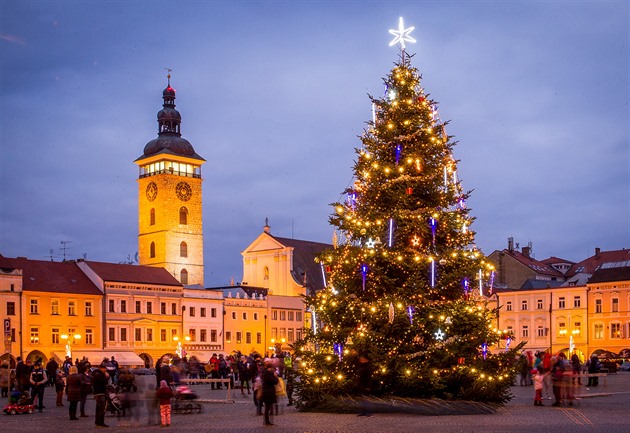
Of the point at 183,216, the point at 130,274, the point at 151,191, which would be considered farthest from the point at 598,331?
the point at 151,191

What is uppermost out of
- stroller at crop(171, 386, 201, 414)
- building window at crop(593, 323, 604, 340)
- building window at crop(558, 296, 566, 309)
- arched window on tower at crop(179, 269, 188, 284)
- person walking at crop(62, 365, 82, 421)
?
arched window on tower at crop(179, 269, 188, 284)

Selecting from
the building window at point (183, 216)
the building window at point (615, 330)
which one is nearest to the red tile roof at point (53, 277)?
the building window at point (183, 216)

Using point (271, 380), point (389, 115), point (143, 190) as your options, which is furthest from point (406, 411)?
point (143, 190)

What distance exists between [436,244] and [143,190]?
90795mm

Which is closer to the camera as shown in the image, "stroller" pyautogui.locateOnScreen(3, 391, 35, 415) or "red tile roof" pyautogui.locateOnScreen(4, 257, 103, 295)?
"stroller" pyautogui.locateOnScreen(3, 391, 35, 415)

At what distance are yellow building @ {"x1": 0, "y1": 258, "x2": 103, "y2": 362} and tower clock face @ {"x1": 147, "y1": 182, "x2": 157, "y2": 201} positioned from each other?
30.2 meters

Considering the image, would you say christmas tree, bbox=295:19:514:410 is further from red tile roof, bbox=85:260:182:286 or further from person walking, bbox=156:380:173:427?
red tile roof, bbox=85:260:182:286

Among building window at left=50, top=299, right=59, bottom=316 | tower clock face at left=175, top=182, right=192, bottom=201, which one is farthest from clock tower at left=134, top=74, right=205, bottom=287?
building window at left=50, top=299, right=59, bottom=316

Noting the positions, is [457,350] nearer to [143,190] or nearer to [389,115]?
[389,115]

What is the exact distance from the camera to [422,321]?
79.0 ft

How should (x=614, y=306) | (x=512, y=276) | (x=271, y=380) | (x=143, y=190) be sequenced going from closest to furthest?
(x=271, y=380)
(x=614, y=306)
(x=512, y=276)
(x=143, y=190)

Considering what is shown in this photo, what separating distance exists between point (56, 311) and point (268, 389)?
58.1 meters

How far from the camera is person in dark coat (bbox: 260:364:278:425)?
22.5 m

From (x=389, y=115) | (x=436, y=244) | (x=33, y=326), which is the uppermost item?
(x=389, y=115)
